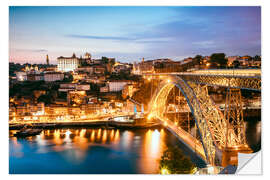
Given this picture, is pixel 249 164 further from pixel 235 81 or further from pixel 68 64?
pixel 68 64

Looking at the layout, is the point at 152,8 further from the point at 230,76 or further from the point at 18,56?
the point at 18,56

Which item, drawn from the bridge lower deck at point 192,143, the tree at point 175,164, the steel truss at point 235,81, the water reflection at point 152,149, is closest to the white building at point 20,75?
the water reflection at point 152,149

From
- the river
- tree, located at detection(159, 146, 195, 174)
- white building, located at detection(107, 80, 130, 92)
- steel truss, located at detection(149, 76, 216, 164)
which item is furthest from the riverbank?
tree, located at detection(159, 146, 195, 174)

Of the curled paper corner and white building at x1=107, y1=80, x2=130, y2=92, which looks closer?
the curled paper corner

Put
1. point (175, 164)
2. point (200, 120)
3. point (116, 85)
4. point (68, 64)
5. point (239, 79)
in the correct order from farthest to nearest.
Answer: point (68, 64), point (116, 85), point (200, 120), point (175, 164), point (239, 79)

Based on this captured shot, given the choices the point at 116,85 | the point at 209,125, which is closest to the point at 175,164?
the point at 209,125

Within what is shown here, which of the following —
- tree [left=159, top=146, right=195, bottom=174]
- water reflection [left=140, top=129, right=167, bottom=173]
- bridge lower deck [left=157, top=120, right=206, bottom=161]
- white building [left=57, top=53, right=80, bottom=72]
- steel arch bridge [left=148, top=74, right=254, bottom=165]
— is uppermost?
white building [left=57, top=53, right=80, bottom=72]

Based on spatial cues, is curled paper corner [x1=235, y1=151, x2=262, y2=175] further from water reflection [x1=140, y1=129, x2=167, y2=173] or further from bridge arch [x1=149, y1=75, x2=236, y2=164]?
water reflection [x1=140, y1=129, x2=167, y2=173]

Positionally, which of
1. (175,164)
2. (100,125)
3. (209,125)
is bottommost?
(100,125)

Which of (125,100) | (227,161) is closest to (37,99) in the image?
(125,100)
